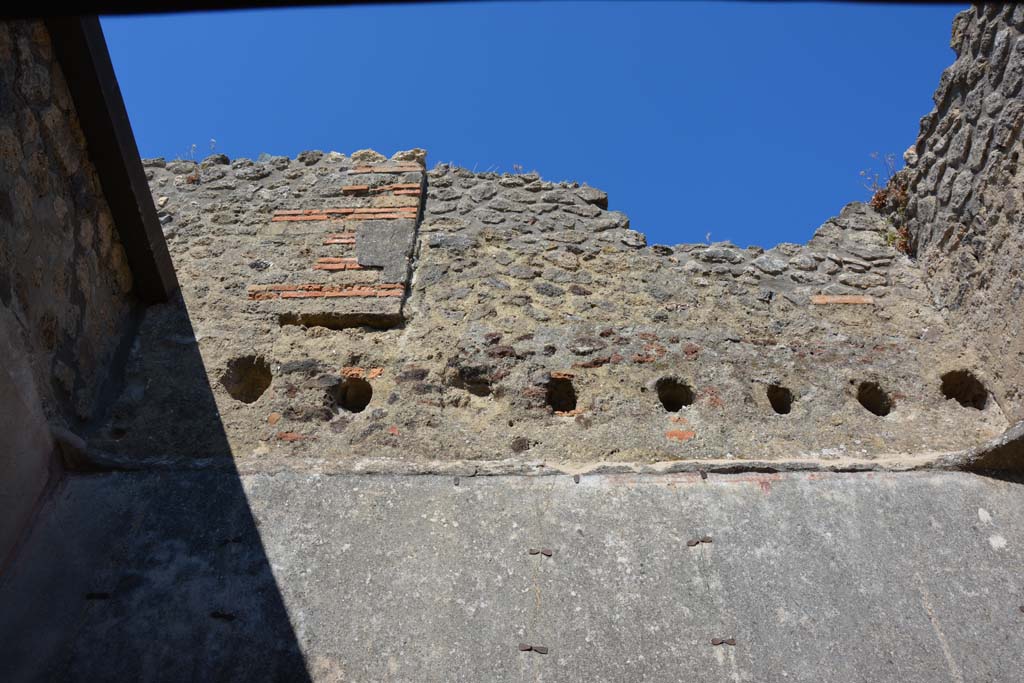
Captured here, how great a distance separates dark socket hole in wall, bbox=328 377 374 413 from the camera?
381cm

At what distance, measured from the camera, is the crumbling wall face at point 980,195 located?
12.1 ft

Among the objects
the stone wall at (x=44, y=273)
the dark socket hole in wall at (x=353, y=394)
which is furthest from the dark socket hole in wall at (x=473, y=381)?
the stone wall at (x=44, y=273)

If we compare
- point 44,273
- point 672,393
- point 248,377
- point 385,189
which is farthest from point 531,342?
point 44,273

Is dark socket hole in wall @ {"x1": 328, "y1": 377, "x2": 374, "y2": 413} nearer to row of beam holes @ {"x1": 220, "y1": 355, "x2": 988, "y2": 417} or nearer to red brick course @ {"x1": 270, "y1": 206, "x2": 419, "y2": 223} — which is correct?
row of beam holes @ {"x1": 220, "y1": 355, "x2": 988, "y2": 417}

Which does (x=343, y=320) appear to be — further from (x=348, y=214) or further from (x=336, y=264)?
(x=348, y=214)

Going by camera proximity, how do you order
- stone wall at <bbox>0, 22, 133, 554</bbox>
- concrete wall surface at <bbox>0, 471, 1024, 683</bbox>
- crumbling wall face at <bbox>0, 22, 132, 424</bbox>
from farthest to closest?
1. crumbling wall face at <bbox>0, 22, 132, 424</bbox>
2. stone wall at <bbox>0, 22, 133, 554</bbox>
3. concrete wall surface at <bbox>0, 471, 1024, 683</bbox>

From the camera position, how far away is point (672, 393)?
382cm

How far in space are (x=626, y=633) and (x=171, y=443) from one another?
6.51 ft

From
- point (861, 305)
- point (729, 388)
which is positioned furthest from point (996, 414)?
point (729, 388)

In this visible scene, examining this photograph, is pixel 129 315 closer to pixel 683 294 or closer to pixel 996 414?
pixel 683 294

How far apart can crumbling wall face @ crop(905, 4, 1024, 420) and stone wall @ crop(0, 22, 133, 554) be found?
3.82 m

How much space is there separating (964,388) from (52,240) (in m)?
3.97

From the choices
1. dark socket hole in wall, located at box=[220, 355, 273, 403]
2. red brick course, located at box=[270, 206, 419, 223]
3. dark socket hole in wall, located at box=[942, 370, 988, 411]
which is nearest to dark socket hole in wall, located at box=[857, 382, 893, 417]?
dark socket hole in wall, located at box=[942, 370, 988, 411]

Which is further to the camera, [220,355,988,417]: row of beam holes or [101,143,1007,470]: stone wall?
[220,355,988,417]: row of beam holes
